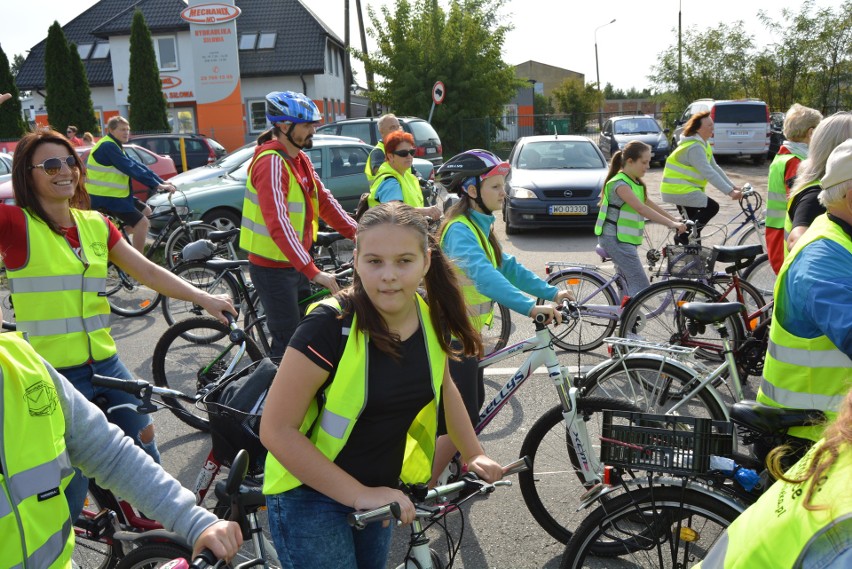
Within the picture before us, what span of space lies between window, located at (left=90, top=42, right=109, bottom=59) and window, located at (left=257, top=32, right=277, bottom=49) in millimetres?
8226

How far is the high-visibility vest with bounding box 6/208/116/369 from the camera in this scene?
329 cm

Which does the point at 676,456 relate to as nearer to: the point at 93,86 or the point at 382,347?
the point at 382,347

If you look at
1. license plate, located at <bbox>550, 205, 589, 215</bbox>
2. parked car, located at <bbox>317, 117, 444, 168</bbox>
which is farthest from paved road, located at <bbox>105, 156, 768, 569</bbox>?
parked car, located at <bbox>317, 117, 444, 168</bbox>

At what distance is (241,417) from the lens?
2865 mm

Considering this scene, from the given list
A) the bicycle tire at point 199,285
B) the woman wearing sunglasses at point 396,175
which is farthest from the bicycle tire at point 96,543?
the woman wearing sunglasses at point 396,175

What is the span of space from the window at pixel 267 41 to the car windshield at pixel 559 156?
26741mm

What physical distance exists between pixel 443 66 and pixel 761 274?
72.4 ft

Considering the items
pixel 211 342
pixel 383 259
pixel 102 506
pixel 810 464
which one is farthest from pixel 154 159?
pixel 810 464

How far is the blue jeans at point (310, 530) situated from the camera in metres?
2.27

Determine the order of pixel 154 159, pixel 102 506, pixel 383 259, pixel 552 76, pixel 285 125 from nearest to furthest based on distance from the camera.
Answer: pixel 383 259, pixel 102 506, pixel 285 125, pixel 154 159, pixel 552 76

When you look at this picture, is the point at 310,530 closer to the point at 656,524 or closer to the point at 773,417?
the point at 656,524

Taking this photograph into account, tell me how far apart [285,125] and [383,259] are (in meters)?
2.71

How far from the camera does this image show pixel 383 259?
2293 millimetres

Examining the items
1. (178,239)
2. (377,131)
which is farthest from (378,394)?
(377,131)
